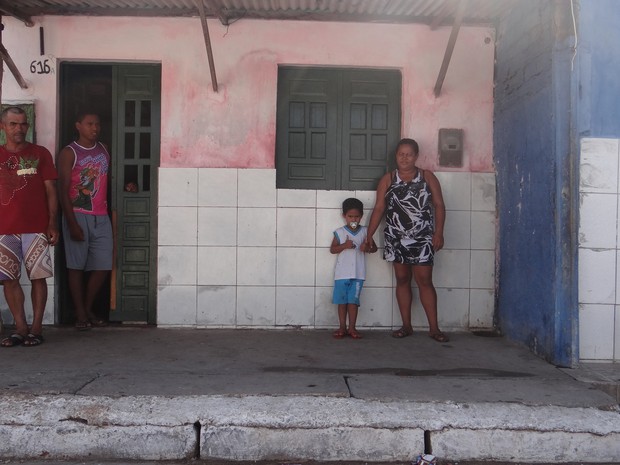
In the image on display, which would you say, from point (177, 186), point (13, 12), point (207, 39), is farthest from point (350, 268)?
point (13, 12)

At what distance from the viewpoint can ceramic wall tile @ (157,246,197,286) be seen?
562 centimetres

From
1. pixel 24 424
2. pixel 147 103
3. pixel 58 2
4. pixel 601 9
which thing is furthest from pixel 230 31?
pixel 24 424

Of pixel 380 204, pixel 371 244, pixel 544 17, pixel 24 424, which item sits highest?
pixel 544 17

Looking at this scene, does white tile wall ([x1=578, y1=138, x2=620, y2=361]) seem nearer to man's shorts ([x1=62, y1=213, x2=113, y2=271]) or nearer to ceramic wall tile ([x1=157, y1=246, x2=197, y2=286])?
ceramic wall tile ([x1=157, y1=246, x2=197, y2=286])

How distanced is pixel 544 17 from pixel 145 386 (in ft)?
13.3

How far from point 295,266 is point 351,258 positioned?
1.98ft

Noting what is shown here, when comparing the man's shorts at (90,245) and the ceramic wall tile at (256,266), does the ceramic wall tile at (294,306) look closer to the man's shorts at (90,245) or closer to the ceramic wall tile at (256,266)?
the ceramic wall tile at (256,266)

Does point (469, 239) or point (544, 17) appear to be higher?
point (544, 17)

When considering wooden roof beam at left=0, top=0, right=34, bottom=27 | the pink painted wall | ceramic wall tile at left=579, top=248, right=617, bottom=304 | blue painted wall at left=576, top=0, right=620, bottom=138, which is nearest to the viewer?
blue painted wall at left=576, top=0, right=620, bottom=138

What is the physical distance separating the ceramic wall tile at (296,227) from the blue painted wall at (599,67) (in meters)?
2.51

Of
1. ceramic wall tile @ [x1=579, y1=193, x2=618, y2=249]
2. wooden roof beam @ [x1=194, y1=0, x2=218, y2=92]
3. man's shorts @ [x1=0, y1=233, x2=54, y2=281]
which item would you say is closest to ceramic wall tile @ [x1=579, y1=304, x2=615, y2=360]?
ceramic wall tile @ [x1=579, y1=193, x2=618, y2=249]

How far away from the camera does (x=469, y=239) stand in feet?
18.7

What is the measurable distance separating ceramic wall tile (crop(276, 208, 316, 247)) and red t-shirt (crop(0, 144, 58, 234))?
2.09m

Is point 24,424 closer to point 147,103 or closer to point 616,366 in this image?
point 147,103
